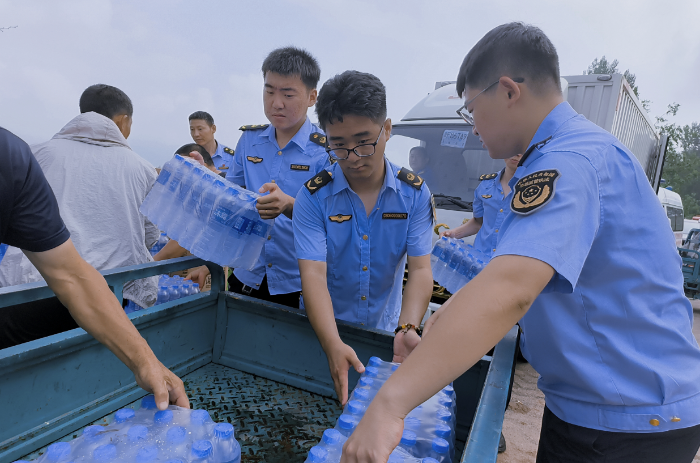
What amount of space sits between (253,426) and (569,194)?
5.24 ft

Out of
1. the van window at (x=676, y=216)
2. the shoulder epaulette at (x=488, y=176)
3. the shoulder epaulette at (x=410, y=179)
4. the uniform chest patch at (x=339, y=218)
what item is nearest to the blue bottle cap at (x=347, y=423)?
the uniform chest patch at (x=339, y=218)

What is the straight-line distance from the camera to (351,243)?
2.19 meters

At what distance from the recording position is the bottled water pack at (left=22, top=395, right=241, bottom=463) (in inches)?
43.3

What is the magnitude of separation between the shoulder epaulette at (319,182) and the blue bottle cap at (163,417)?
46.5 inches

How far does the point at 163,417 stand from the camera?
4.12 ft

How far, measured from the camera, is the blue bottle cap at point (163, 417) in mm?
1254

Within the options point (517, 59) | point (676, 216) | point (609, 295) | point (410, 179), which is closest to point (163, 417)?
point (609, 295)

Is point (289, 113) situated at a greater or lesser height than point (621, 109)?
lesser

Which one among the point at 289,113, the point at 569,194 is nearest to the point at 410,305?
the point at 569,194

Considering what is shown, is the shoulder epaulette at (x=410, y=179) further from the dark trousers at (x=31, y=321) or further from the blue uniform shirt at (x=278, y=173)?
the dark trousers at (x=31, y=321)

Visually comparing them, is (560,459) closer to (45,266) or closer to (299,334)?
(299,334)

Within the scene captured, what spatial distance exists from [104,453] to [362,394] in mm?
813

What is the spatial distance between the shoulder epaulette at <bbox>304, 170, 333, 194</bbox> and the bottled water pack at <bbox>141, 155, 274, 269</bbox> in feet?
0.99

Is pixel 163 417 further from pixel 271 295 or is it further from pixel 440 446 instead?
pixel 271 295
